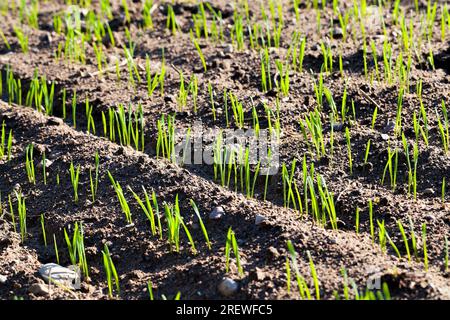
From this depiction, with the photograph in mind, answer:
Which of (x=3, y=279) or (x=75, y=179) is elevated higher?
(x=75, y=179)

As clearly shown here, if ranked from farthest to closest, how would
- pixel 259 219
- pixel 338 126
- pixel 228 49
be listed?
pixel 228 49 < pixel 338 126 < pixel 259 219

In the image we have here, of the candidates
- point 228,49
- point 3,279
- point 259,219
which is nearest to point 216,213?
point 259,219

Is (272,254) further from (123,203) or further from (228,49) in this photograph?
(228,49)

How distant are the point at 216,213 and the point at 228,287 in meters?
0.43

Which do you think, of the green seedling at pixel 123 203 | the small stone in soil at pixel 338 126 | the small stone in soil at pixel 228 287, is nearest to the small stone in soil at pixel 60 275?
the green seedling at pixel 123 203

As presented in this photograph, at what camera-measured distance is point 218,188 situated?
10.3 ft

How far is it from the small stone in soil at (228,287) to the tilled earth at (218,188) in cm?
2

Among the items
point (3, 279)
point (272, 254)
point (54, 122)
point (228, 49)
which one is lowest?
point (3, 279)

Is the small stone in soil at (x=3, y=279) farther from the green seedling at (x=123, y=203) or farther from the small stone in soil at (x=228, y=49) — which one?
the small stone in soil at (x=228, y=49)

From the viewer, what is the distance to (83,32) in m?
4.55

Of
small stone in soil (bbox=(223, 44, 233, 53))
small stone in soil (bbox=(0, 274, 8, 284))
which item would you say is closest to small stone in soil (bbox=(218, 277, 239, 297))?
small stone in soil (bbox=(0, 274, 8, 284))

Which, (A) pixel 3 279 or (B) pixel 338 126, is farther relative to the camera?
(B) pixel 338 126

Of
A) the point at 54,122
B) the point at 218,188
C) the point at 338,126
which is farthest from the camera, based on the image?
the point at 54,122

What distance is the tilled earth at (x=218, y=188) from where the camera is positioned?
2672 mm
